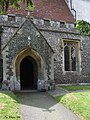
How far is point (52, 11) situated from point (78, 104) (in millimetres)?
12249

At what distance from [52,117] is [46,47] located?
7417 millimetres

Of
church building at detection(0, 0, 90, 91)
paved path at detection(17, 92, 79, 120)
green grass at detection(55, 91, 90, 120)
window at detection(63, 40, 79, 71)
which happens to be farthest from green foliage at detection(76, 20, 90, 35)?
paved path at detection(17, 92, 79, 120)

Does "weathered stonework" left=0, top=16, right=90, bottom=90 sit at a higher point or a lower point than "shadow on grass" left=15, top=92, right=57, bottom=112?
higher

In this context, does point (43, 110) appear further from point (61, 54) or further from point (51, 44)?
point (61, 54)

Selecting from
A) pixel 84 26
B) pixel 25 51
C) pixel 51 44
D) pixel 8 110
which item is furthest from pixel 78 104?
pixel 84 26

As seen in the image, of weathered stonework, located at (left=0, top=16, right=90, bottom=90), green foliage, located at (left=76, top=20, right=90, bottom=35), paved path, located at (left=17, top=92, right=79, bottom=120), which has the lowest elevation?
paved path, located at (left=17, top=92, right=79, bottom=120)

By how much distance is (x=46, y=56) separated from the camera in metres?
15.7

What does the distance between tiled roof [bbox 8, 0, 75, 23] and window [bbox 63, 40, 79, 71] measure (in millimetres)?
2116

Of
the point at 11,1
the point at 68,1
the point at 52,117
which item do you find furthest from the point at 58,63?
the point at 11,1

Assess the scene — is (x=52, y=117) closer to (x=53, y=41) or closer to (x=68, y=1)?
(x=53, y=41)

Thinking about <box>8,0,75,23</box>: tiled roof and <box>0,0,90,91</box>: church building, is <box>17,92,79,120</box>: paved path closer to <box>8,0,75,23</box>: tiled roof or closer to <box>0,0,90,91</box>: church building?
<box>0,0,90,91</box>: church building

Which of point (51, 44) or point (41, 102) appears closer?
point (41, 102)

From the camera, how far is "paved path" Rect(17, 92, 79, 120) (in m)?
8.86

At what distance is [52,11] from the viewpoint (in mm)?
21156
